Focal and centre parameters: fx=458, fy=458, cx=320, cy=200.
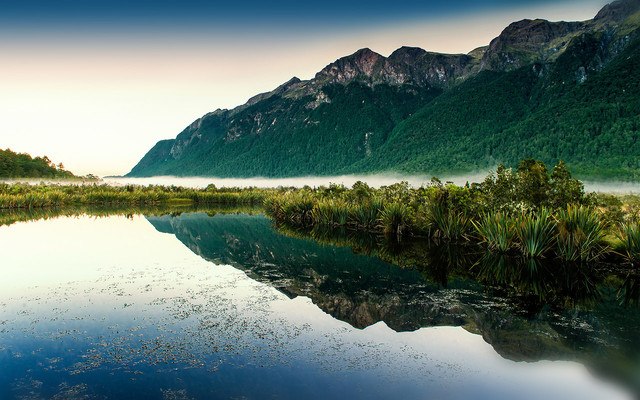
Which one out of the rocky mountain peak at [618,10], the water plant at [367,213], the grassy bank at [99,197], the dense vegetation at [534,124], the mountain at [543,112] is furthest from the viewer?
the rocky mountain peak at [618,10]

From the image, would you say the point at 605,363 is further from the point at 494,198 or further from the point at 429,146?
the point at 429,146

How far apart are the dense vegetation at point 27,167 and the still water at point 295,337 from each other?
128 meters

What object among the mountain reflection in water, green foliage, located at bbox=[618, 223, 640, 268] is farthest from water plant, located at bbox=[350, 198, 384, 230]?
green foliage, located at bbox=[618, 223, 640, 268]

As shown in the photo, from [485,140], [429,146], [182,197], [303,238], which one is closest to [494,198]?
[303,238]

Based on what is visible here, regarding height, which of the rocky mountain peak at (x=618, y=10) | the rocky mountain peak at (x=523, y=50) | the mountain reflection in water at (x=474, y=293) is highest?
the rocky mountain peak at (x=618, y=10)

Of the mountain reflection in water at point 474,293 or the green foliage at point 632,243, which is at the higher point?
Answer: the green foliage at point 632,243

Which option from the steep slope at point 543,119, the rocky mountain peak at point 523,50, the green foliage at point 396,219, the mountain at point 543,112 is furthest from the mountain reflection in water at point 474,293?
the rocky mountain peak at point 523,50

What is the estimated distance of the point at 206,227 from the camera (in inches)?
1405

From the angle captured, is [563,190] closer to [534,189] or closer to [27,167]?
[534,189]

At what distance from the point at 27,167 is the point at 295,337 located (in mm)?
150130

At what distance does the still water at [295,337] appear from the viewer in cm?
718

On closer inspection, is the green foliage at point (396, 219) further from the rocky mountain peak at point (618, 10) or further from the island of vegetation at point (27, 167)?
the rocky mountain peak at point (618, 10)

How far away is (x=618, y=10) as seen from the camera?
17162cm

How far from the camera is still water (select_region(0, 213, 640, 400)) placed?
7.18 m
